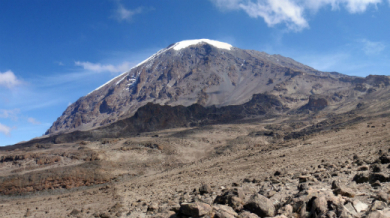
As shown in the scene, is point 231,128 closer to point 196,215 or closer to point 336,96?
point 196,215

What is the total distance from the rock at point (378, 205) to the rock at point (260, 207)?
6.60 ft

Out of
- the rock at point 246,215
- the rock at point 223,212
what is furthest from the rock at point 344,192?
the rock at point 223,212

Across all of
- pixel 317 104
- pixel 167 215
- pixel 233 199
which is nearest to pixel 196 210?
pixel 233 199

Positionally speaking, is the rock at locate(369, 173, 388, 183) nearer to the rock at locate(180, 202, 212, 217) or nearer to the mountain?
the mountain

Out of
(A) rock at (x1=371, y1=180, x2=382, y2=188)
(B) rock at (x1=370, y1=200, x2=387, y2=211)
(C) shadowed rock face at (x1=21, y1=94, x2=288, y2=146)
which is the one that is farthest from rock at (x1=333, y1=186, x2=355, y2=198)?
(C) shadowed rock face at (x1=21, y1=94, x2=288, y2=146)

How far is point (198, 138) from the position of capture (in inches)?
1924

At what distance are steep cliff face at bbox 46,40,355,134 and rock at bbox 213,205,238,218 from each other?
11223 centimetres

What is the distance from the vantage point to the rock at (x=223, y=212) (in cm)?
552

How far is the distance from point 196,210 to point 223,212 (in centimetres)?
66

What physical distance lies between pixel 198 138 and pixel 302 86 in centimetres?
10357

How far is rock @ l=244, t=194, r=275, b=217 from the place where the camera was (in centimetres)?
567

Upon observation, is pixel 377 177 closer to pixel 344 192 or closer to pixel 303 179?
pixel 344 192

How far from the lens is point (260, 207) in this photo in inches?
226

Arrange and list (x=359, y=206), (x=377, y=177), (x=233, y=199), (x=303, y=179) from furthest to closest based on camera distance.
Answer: (x=303, y=179) → (x=377, y=177) → (x=233, y=199) → (x=359, y=206)
